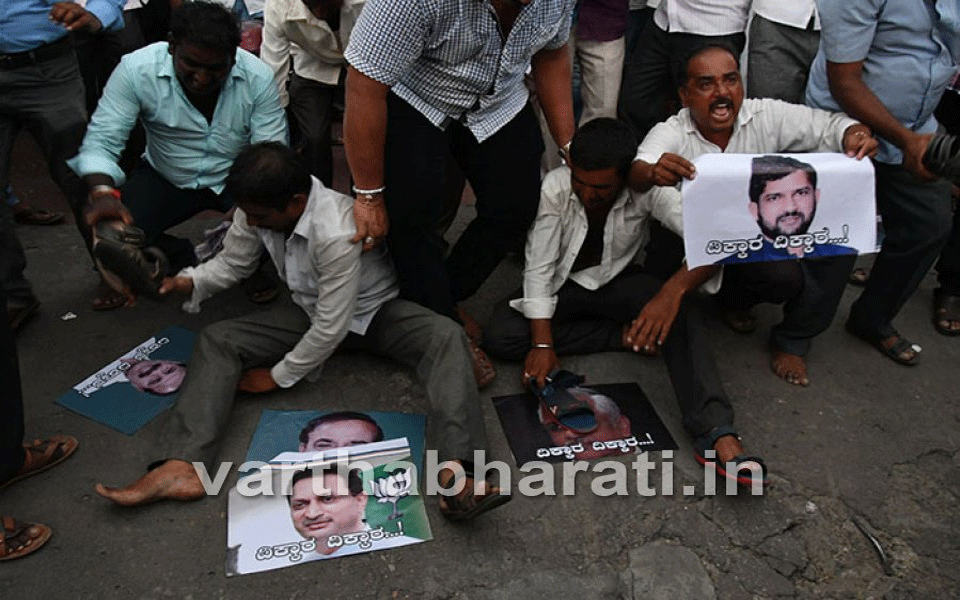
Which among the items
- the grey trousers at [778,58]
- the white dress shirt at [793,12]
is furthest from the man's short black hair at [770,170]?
the white dress shirt at [793,12]

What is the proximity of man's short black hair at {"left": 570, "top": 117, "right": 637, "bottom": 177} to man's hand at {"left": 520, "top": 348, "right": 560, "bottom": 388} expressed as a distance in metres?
0.62

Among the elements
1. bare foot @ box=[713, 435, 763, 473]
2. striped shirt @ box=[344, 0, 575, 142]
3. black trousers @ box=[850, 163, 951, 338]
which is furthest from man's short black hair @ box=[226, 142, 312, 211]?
black trousers @ box=[850, 163, 951, 338]

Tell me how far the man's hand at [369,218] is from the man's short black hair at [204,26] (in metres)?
0.69

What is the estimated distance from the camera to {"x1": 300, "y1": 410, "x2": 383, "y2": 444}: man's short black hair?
2465mm

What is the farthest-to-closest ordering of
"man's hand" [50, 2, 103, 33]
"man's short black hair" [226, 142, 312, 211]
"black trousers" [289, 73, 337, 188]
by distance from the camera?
"black trousers" [289, 73, 337, 188] < "man's hand" [50, 2, 103, 33] < "man's short black hair" [226, 142, 312, 211]

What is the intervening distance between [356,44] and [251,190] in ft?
1.69

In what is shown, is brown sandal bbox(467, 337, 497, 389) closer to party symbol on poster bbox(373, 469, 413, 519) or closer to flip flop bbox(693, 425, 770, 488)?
party symbol on poster bbox(373, 469, 413, 519)

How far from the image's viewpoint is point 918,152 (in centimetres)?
238

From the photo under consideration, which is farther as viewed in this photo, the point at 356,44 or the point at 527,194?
the point at 527,194

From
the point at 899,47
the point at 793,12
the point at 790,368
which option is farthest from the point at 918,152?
the point at 790,368

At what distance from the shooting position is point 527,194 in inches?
102

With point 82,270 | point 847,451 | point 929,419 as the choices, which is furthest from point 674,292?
point 82,270

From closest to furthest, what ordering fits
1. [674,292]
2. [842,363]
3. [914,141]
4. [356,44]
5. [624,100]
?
[356,44] < [914,141] < [674,292] < [842,363] < [624,100]

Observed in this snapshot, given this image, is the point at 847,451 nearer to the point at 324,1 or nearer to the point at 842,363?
the point at 842,363
